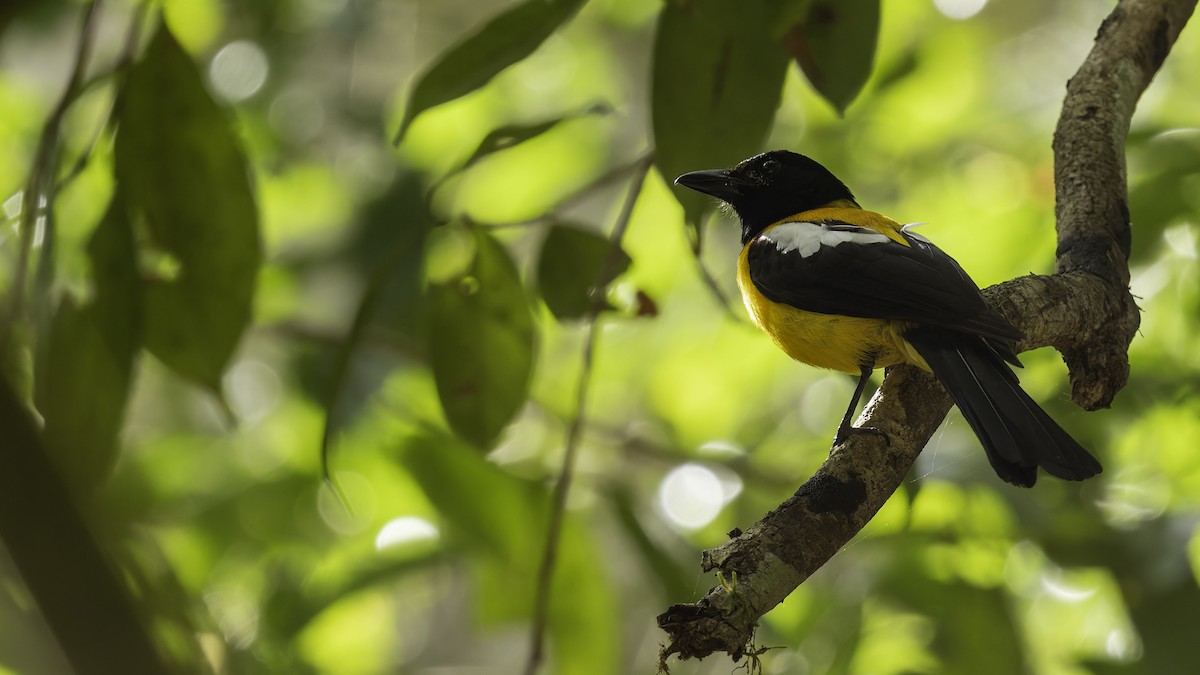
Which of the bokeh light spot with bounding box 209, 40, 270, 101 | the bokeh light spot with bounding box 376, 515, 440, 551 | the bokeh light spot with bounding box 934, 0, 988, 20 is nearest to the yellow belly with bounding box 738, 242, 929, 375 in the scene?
the bokeh light spot with bounding box 376, 515, 440, 551

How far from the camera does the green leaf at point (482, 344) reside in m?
2.17

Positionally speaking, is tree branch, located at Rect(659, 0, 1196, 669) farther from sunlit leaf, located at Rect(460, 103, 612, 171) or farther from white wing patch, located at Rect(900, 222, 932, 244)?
Answer: sunlit leaf, located at Rect(460, 103, 612, 171)

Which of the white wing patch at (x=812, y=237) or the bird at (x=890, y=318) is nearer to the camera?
the bird at (x=890, y=318)

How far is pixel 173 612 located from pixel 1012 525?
1936 millimetres

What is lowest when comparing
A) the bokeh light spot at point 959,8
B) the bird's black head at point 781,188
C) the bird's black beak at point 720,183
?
the bird's black beak at point 720,183

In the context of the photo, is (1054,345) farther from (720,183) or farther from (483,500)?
(483,500)

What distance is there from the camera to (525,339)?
224 centimetres

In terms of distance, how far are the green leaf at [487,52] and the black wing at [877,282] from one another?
0.77 meters

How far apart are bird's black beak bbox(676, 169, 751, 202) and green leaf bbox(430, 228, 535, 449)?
0.62 meters

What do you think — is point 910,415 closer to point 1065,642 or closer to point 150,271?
point 1065,642

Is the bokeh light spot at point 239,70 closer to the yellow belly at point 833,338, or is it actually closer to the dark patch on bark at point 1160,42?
the yellow belly at point 833,338

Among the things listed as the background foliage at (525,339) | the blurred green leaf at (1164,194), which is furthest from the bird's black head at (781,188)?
the blurred green leaf at (1164,194)

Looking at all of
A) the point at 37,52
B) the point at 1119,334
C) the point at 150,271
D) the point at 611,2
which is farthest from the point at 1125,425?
the point at 37,52

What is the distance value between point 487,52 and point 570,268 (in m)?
0.55
